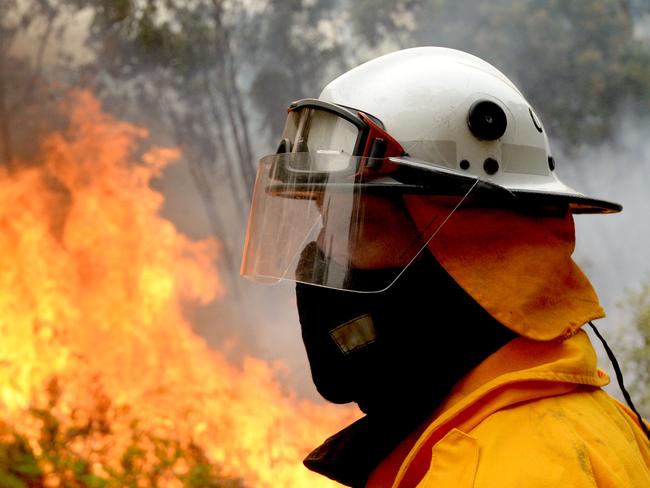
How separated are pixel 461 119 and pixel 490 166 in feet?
0.47

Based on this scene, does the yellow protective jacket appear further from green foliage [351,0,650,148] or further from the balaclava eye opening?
green foliage [351,0,650,148]

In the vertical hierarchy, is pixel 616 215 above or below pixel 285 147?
below

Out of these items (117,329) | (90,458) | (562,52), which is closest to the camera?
(90,458)

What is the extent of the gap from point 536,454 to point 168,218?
39.0ft

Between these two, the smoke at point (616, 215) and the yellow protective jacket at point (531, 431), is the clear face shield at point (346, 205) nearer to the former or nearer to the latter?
the yellow protective jacket at point (531, 431)

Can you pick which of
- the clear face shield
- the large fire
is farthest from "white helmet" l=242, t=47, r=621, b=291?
the large fire

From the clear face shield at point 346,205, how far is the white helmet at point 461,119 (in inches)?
3.2

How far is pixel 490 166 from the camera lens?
185 cm

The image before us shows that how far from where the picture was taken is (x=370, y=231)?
1.78 metres

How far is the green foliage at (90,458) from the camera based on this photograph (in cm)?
641

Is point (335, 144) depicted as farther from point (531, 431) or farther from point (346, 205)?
point (531, 431)

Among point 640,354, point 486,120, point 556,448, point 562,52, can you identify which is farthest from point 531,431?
point 562,52

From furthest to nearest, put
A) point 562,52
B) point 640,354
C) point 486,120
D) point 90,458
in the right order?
1. point 562,52
2. point 90,458
3. point 640,354
4. point 486,120

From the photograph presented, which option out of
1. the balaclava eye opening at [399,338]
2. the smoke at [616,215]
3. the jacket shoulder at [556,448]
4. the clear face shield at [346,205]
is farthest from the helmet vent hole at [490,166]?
the smoke at [616,215]
